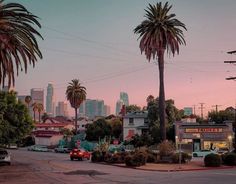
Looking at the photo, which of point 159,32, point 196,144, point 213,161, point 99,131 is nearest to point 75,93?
point 99,131

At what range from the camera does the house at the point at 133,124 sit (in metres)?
102

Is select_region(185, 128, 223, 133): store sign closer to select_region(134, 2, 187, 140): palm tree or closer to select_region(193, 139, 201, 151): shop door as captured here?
select_region(193, 139, 201, 151): shop door

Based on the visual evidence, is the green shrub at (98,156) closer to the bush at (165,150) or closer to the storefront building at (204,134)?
the bush at (165,150)

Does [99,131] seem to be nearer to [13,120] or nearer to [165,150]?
[13,120]

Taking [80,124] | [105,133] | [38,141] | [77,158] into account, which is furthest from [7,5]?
[80,124]

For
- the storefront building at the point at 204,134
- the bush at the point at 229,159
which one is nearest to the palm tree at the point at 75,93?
the storefront building at the point at 204,134

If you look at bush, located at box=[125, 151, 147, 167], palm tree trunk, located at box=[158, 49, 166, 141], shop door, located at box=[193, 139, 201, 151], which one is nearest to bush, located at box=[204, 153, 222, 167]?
bush, located at box=[125, 151, 147, 167]

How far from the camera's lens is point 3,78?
29.2 m

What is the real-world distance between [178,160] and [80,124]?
136 m

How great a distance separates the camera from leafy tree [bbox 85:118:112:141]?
358 ft

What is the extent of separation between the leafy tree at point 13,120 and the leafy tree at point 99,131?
5610 cm

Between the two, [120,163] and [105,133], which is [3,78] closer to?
[120,163]

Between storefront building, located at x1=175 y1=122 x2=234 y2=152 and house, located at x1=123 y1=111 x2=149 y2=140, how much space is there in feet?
50.7

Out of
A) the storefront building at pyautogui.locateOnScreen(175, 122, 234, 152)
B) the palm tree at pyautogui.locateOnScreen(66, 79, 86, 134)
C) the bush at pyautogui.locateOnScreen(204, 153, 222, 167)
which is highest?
A: the palm tree at pyautogui.locateOnScreen(66, 79, 86, 134)
